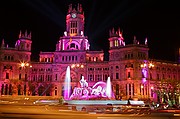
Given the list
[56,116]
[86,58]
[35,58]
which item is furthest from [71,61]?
[56,116]

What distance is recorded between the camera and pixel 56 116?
17.6 ft

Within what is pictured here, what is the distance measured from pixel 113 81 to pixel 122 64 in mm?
6643

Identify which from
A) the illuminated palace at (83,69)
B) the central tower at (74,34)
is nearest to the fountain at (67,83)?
A: the illuminated palace at (83,69)

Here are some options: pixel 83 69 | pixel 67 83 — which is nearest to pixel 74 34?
pixel 83 69

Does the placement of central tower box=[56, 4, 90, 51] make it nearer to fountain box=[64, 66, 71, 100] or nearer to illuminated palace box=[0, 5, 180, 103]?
illuminated palace box=[0, 5, 180, 103]

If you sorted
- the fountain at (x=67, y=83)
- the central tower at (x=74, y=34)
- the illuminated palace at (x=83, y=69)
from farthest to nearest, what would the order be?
the central tower at (x=74, y=34) → the fountain at (x=67, y=83) → the illuminated palace at (x=83, y=69)

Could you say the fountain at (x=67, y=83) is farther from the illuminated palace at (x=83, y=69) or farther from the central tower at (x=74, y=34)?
the central tower at (x=74, y=34)

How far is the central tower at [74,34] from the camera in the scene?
300 ft

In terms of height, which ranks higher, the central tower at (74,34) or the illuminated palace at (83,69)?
the central tower at (74,34)

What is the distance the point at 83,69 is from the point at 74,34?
17753mm

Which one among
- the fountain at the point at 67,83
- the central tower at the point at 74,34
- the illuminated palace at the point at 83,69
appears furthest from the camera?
the central tower at the point at 74,34

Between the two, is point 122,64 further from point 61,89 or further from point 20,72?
point 20,72

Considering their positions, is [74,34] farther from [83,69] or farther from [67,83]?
[67,83]

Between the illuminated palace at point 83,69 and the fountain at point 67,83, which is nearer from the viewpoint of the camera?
the illuminated palace at point 83,69
